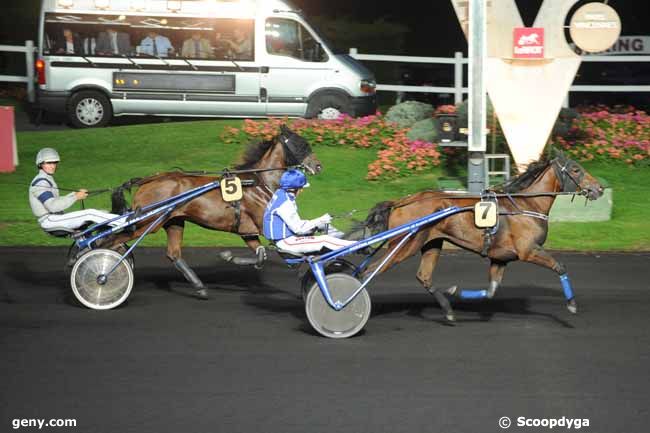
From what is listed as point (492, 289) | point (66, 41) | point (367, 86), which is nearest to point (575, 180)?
point (492, 289)

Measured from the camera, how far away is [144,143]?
18.1m

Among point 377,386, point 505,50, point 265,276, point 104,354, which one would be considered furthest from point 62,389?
point 505,50

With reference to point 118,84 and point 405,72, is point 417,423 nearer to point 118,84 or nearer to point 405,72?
point 118,84

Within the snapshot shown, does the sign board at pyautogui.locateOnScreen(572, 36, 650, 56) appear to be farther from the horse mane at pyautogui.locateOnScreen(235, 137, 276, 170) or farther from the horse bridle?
the horse bridle

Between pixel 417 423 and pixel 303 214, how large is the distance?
7814 millimetres

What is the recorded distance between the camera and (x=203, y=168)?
650 inches

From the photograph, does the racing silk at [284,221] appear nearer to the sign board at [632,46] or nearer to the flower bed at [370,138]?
the flower bed at [370,138]

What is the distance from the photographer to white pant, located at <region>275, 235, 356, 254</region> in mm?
8375

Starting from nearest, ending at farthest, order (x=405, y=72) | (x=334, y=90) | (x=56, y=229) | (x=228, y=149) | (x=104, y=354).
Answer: (x=104, y=354) < (x=56, y=229) < (x=228, y=149) < (x=334, y=90) < (x=405, y=72)

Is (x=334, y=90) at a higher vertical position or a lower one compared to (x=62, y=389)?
higher

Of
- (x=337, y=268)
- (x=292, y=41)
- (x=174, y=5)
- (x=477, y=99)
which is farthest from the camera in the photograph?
(x=292, y=41)

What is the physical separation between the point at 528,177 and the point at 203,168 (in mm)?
8280

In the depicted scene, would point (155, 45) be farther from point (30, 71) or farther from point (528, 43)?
point (528, 43)

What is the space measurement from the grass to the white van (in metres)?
0.84
